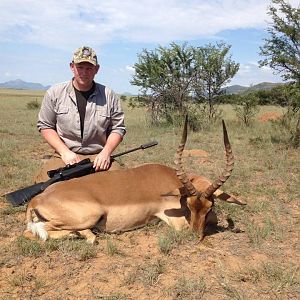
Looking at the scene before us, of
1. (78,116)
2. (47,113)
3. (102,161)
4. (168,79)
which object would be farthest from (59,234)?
(168,79)

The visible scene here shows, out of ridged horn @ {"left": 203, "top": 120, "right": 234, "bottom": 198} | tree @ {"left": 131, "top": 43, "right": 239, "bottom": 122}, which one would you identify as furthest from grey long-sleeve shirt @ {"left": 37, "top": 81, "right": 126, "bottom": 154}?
tree @ {"left": 131, "top": 43, "right": 239, "bottom": 122}

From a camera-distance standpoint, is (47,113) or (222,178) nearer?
(222,178)

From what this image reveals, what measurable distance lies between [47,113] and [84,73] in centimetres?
78

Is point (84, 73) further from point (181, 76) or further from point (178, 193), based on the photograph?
point (181, 76)

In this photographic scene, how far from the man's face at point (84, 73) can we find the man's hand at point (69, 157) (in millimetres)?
898

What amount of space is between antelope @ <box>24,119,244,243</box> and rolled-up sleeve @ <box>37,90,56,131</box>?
1.20 metres

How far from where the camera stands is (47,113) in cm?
571

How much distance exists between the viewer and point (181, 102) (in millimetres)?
17531

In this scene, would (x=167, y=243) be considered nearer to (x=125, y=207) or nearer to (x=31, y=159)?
(x=125, y=207)

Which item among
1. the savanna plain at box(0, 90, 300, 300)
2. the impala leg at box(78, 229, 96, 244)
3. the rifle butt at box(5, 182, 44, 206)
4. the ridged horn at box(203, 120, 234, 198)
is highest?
the ridged horn at box(203, 120, 234, 198)

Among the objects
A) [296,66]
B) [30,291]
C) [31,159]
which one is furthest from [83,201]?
[296,66]

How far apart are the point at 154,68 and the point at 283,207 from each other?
12507mm

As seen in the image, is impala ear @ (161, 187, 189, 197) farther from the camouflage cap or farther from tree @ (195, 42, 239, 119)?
tree @ (195, 42, 239, 119)

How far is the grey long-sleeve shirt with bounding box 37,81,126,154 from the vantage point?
5.64 metres
